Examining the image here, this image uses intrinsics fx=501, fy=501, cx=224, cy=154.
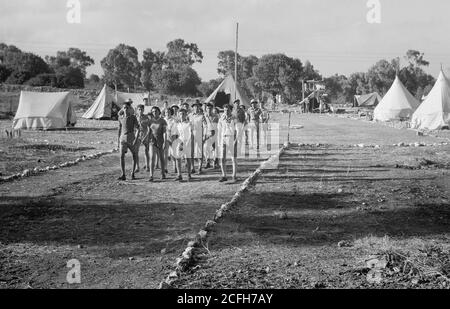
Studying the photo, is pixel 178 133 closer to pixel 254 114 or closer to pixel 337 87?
pixel 254 114

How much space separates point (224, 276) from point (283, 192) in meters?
4.82

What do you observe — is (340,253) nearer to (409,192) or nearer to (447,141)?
(409,192)

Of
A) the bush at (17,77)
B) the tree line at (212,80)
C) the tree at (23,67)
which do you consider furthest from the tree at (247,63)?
the bush at (17,77)

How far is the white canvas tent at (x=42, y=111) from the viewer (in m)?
26.9

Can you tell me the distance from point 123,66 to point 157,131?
258 feet

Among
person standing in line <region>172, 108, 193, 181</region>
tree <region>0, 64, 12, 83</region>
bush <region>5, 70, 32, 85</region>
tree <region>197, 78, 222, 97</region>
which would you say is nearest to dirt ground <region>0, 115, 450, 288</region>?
→ person standing in line <region>172, 108, 193, 181</region>

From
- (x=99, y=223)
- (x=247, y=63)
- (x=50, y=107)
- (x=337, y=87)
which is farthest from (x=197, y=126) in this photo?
(x=337, y=87)

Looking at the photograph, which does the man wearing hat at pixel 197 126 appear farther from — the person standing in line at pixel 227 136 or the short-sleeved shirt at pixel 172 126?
the person standing in line at pixel 227 136

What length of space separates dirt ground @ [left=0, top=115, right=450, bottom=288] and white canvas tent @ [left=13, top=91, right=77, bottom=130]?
14.8m

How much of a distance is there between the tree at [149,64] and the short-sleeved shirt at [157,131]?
73876mm

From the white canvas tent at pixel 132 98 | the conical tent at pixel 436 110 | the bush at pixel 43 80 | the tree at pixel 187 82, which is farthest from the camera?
the tree at pixel 187 82
